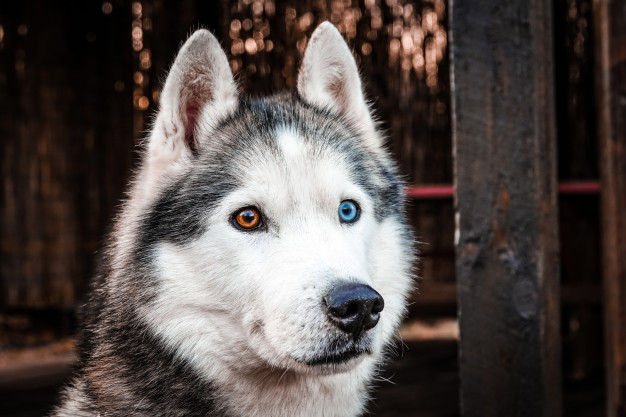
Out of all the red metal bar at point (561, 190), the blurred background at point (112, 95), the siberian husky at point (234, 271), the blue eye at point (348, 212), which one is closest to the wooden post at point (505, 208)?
the siberian husky at point (234, 271)

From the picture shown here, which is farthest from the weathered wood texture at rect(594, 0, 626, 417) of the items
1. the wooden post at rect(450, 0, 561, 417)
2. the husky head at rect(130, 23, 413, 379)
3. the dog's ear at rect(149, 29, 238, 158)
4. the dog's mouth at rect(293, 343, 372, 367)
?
the dog's ear at rect(149, 29, 238, 158)

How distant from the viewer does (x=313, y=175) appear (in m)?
2.22

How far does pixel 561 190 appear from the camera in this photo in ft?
16.0

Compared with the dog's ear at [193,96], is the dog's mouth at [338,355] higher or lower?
lower

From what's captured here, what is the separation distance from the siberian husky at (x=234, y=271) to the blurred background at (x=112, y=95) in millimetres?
3632

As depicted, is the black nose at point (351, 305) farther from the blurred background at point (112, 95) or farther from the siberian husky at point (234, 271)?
the blurred background at point (112, 95)

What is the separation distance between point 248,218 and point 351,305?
1.60 feet

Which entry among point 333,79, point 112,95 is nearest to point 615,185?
point 333,79

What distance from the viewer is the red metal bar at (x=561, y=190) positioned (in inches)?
187

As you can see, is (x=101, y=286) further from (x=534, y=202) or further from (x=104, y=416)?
(x=534, y=202)

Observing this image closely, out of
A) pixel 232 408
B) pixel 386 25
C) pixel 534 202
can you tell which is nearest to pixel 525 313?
pixel 534 202

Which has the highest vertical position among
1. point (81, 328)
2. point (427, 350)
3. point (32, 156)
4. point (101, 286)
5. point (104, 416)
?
point (32, 156)

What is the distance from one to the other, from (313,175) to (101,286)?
86 centimetres

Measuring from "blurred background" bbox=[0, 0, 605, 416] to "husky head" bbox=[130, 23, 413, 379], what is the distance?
3.55m
